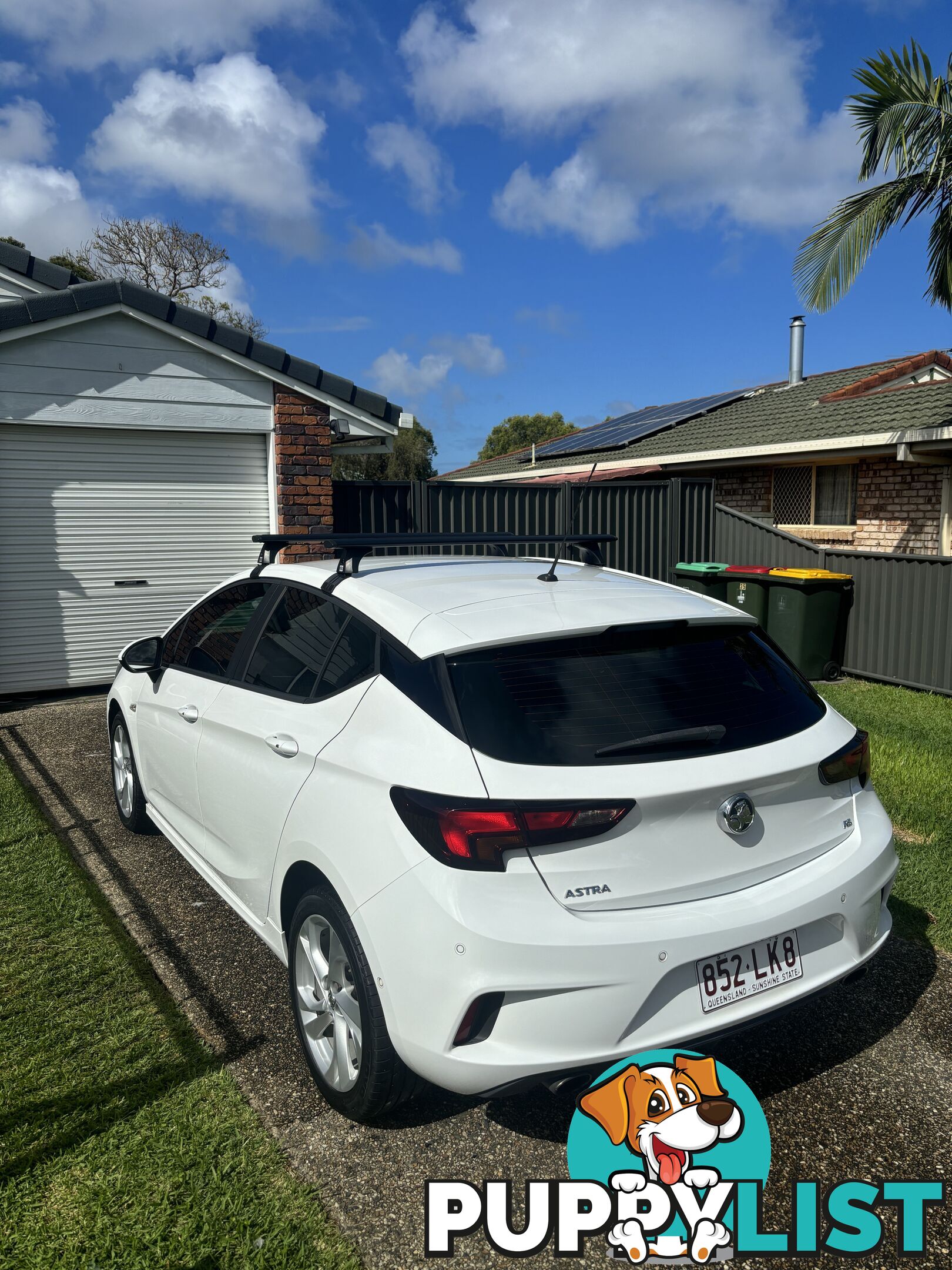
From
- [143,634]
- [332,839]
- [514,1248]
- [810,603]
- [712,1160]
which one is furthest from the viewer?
[810,603]

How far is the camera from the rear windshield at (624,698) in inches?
95.0

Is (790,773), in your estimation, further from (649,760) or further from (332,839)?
(332,839)

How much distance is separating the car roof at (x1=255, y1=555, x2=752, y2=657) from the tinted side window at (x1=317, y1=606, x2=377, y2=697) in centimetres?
7

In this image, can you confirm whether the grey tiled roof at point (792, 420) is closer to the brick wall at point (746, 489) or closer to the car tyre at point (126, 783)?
the brick wall at point (746, 489)

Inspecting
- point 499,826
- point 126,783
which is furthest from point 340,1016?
point 126,783

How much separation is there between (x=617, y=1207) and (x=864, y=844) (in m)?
1.23

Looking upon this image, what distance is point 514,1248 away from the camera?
7.48 feet

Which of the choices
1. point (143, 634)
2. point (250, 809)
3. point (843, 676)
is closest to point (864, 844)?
point (250, 809)

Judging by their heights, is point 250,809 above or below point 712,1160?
above

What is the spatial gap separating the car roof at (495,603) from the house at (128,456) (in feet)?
19.2

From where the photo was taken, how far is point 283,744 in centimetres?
298

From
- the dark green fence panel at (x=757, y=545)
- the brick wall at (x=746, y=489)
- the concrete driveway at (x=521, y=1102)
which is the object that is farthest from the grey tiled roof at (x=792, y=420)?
the concrete driveway at (x=521, y=1102)

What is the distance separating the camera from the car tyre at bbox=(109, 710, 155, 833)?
4.89 meters

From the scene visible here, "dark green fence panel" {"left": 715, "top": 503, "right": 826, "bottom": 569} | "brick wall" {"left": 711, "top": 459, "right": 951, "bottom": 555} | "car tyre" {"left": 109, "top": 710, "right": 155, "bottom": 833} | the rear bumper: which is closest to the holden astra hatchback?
the rear bumper
